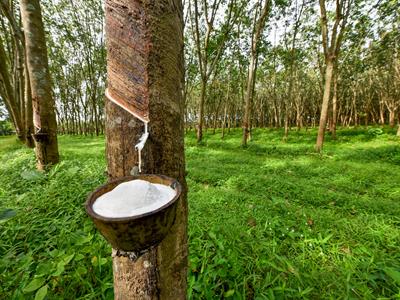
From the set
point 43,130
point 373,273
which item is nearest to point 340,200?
point 373,273

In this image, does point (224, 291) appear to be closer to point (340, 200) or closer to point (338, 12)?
point (340, 200)

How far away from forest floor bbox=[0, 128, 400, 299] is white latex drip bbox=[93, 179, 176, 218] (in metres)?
1.08

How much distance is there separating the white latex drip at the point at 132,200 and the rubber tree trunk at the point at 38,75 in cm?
394

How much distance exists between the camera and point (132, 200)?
2.15 ft

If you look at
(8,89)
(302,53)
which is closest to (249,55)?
(302,53)

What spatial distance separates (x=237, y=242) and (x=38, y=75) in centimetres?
420

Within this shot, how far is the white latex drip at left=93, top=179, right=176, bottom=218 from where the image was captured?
0.63m

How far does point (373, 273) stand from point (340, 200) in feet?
7.86

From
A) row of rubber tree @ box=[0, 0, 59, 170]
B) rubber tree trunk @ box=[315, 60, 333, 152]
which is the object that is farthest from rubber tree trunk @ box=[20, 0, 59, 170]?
rubber tree trunk @ box=[315, 60, 333, 152]

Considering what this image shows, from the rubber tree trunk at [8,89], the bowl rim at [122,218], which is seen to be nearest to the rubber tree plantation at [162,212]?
the bowl rim at [122,218]

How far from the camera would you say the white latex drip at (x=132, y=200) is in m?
0.63

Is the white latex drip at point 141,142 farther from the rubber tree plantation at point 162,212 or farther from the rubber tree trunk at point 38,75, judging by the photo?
the rubber tree trunk at point 38,75

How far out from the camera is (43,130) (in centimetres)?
376

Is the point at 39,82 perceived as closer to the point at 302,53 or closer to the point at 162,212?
the point at 162,212
